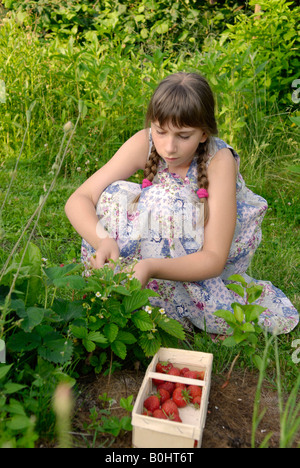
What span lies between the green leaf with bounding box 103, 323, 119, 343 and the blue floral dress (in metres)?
0.49

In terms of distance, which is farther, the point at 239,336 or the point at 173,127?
the point at 173,127

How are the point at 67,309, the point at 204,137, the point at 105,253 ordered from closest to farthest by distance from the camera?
1. the point at 67,309
2. the point at 105,253
3. the point at 204,137

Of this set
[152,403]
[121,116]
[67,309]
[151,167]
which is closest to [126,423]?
[152,403]

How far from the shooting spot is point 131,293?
5.22 ft

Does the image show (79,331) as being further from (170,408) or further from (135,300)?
(170,408)

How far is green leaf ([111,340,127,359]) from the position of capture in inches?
61.7

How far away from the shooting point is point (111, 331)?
157cm

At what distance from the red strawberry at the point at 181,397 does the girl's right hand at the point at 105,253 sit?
0.53 m

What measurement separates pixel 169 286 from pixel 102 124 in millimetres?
1926

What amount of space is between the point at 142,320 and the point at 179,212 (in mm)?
567

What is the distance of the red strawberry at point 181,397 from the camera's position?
152 cm

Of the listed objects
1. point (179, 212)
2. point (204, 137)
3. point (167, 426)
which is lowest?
point (167, 426)

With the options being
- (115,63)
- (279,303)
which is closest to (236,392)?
(279,303)

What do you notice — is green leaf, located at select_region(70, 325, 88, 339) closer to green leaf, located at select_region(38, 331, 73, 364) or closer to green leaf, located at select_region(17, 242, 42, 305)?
green leaf, located at select_region(38, 331, 73, 364)
